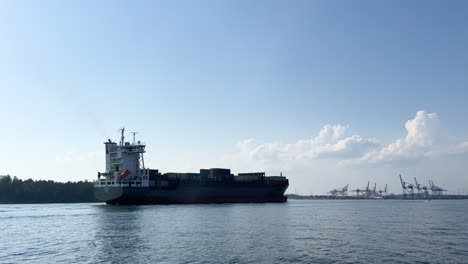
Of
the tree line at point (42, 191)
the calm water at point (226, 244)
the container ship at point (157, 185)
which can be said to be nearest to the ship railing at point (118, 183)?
the container ship at point (157, 185)

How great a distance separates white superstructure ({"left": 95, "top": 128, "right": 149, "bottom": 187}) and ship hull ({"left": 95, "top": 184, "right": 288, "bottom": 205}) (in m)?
3.01

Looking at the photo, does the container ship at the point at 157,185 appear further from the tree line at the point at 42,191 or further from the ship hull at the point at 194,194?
the tree line at the point at 42,191

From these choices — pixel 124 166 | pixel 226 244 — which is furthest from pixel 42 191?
pixel 226 244

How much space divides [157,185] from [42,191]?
94478 millimetres

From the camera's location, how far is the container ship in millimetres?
102750

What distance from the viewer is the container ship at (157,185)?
103 m

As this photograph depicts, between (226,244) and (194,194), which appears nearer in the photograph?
(226,244)

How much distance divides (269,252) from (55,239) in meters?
23.9

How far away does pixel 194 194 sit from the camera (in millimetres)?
116688

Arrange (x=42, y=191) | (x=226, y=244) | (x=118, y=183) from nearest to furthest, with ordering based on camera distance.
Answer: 1. (x=226, y=244)
2. (x=118, y=183)
3. (x=42, y=191)

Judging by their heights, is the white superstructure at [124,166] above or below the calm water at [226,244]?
above

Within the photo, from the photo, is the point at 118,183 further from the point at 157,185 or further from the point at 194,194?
the point at 194,194

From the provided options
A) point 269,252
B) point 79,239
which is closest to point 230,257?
point 269,252

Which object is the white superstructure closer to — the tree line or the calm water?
the calm water
